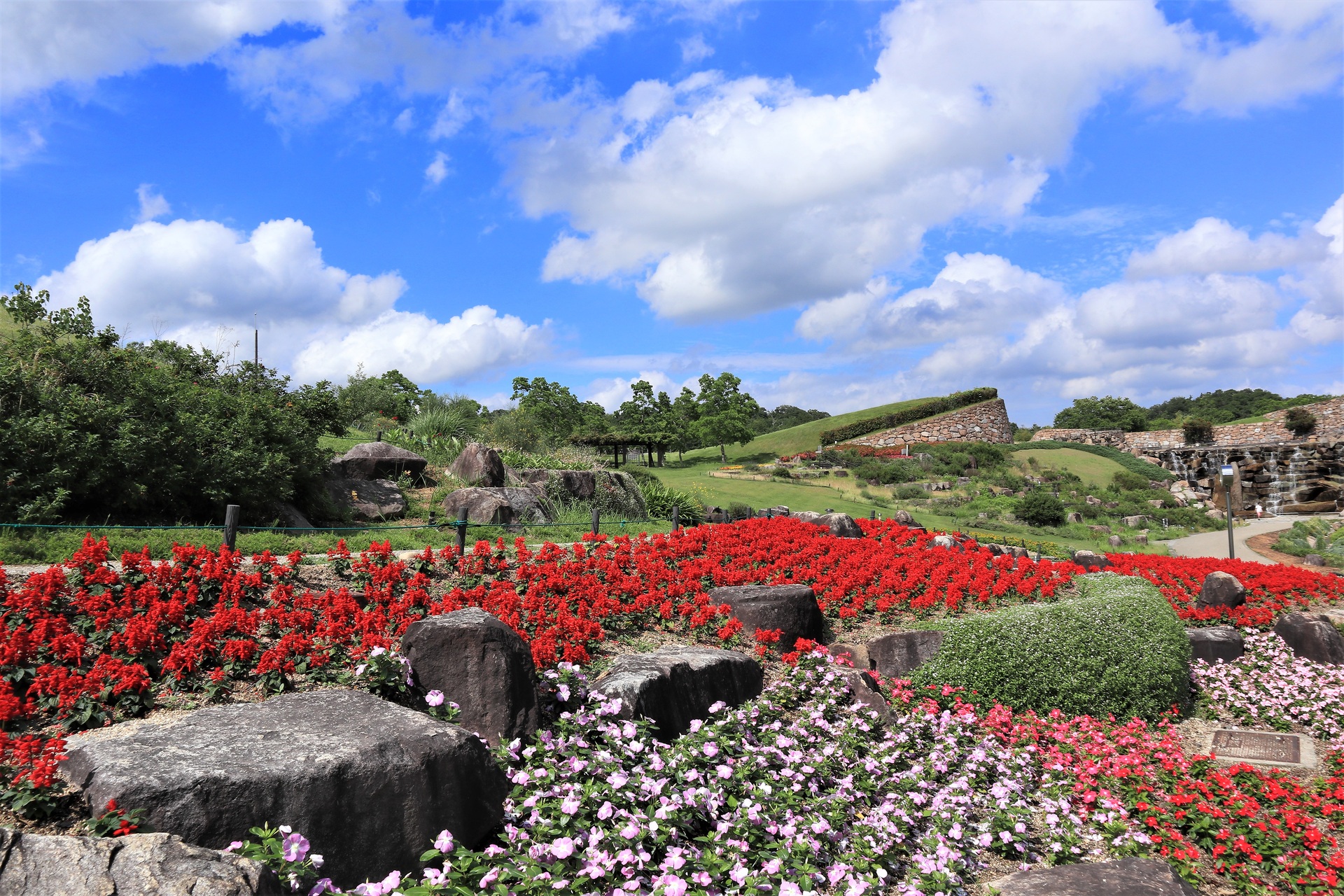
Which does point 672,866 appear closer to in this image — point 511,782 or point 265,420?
point 511,782

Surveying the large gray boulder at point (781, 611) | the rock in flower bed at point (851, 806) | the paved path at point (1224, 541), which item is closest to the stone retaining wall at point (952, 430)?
the paved path at point (1224, 541)

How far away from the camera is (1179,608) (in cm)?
1093

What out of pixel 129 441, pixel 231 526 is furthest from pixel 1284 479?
pixel 129 441

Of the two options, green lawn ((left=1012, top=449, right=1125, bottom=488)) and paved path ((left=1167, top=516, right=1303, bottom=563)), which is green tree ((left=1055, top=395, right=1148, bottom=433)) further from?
paved path ((left=1167, top=516, right=1303, bottom=563))

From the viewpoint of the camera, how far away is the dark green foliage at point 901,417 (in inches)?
1777

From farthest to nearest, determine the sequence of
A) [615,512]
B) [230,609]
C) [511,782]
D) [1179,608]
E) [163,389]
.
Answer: [615,512] < [1179,608] < [163,389] < [230,609] < [511,782]

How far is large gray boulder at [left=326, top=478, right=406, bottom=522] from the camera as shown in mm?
12914

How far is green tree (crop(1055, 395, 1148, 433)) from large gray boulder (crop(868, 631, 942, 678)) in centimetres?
6890

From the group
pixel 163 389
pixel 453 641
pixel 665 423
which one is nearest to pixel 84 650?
pixel 453 641

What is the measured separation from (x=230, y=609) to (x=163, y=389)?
6777 millimetres

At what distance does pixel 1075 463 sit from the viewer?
37562 mm

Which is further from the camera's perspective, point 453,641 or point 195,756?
point 453,641

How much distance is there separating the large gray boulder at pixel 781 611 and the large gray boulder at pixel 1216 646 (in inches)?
225

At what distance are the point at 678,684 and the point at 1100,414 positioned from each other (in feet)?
255
